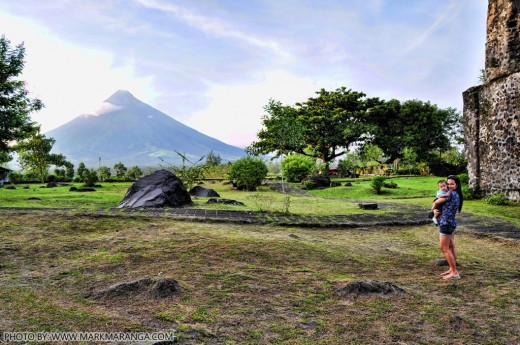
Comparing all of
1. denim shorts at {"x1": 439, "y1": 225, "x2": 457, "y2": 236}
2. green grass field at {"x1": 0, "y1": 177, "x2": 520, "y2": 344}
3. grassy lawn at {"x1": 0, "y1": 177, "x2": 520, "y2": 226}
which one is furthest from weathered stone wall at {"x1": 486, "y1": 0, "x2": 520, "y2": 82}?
denim shorts at {"x1": 439, "y1": 225, "x2": 457, "y2": 236}

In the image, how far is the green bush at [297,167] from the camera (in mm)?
31953

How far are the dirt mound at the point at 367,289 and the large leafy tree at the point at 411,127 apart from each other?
37.7m

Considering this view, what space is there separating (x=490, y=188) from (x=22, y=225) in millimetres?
15330

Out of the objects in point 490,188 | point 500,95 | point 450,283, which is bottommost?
point 450,283

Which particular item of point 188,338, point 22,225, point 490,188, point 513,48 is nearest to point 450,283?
point 188,338

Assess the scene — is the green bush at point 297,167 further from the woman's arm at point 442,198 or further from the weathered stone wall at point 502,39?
the woman's arm at point 442,198

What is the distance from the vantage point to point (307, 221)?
959cm

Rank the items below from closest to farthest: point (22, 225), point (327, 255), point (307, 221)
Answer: point (327, 255)
point (22, 225)
point (307, 221)

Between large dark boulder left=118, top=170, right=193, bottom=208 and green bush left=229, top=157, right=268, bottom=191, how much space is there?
12.1 meters

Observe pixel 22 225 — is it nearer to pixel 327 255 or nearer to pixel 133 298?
pixel 133 298

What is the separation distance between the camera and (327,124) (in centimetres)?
3997

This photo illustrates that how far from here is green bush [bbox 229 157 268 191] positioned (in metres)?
25.5

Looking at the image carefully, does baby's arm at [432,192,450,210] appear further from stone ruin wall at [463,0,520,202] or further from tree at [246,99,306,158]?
tree at [246,99,306,158]

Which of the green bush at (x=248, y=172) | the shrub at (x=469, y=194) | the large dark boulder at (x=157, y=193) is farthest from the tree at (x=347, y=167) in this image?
the large dark boulder at (x=157, y=193)
